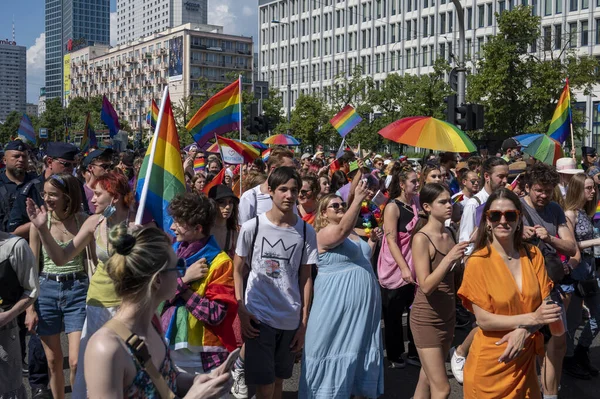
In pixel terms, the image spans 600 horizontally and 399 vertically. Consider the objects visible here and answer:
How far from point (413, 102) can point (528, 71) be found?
12.9m

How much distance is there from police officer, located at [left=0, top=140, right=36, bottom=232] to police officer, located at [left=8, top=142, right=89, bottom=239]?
0.15 meters

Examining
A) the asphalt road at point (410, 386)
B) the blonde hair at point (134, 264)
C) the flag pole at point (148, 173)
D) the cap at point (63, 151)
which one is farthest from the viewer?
the cap at point (63, 151)

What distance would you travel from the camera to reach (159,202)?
4.52m

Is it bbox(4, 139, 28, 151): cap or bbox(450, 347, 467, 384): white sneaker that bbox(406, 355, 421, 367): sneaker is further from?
bbox(4, 139, 28, 151): cap

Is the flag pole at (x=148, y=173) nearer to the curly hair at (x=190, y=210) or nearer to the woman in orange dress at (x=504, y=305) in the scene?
the curly hair at (x=190, y=210)

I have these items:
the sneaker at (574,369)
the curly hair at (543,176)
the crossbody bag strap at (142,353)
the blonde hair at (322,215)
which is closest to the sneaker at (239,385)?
the blonde hair at (322,215)

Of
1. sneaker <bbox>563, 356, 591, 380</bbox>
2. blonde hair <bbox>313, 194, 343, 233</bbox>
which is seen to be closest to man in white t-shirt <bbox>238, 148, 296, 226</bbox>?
blonde hair <bbox>313, 194, 343, 233</bbox>

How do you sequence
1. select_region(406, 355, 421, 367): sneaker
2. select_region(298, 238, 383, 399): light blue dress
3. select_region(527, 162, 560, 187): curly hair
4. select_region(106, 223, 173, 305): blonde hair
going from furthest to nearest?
select_region(406, 355, 421, 367): sneaker < select_region(527, 162, 560, 187): curly hair < select_region(298, 238, 383, 399): light blue dress < select_region(106, 223, 173, 305): blonde hair

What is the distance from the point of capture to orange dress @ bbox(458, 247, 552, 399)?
3.96 m

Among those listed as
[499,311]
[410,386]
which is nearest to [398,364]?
[410,386]

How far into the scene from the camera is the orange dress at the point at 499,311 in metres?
3.96

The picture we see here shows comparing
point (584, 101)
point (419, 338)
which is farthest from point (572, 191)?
point (584, 101)

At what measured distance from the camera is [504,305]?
396cm

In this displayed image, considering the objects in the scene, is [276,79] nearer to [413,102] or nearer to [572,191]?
[413,102]
